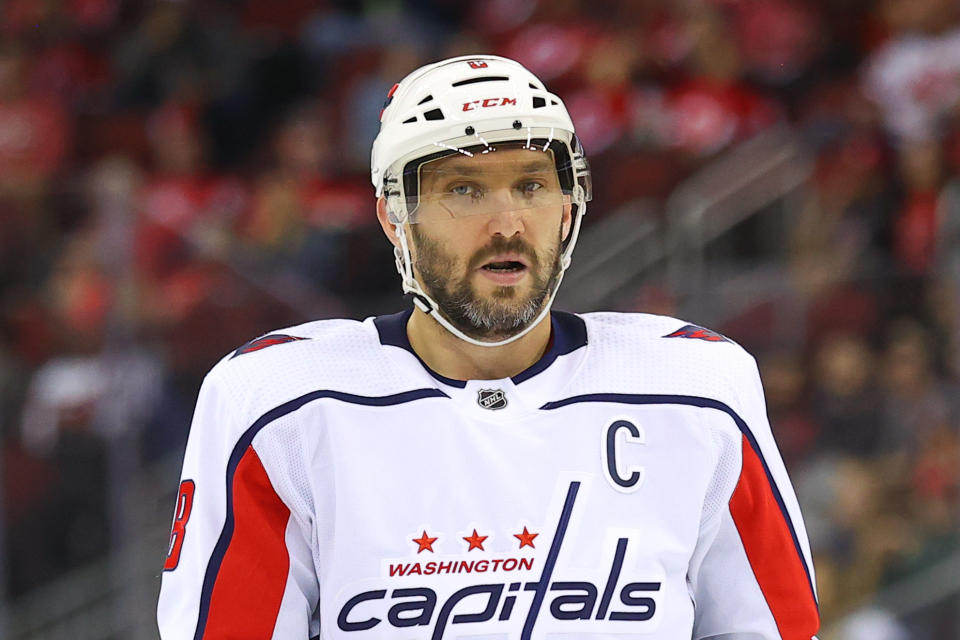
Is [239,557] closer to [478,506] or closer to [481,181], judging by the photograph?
[478,506]

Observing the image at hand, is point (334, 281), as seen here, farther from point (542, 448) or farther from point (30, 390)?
point (542, 448)

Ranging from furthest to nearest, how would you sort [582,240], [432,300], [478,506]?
[582,240] → [432,300] → [478,506]

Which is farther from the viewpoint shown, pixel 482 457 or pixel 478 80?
pixel 478 80

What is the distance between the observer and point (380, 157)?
6.41 ft

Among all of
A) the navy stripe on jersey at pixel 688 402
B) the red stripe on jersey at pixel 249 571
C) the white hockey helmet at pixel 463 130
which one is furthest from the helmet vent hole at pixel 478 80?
the red stripe on jersey at pixel 249 571

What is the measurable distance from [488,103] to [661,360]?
1.33ft

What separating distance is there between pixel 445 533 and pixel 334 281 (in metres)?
2.87

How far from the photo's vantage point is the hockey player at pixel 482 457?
1.77m

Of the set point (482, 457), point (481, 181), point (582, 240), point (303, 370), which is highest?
point (582, 240)

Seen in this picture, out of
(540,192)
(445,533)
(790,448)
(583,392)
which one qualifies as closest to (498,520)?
(445,533)

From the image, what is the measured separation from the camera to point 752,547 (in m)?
1.86

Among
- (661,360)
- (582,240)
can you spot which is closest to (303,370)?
(661,360)

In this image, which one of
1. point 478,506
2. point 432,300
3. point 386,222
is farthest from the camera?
point 386,222

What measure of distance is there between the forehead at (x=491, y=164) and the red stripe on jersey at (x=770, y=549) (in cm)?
45
